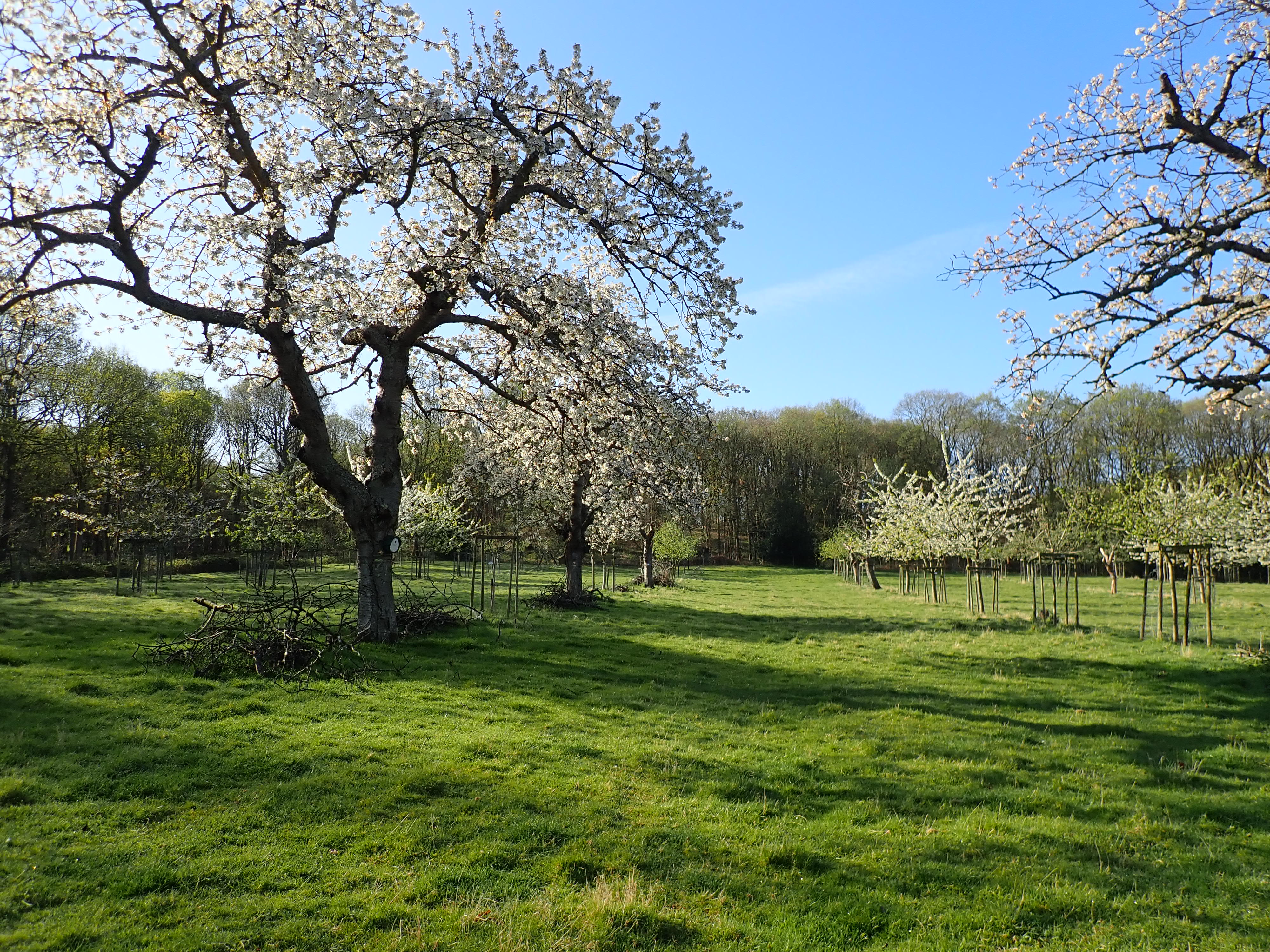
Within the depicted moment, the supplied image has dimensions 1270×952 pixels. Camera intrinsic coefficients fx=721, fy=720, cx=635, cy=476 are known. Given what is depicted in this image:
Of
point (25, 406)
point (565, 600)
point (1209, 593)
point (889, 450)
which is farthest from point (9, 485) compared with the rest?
point (889, 450)

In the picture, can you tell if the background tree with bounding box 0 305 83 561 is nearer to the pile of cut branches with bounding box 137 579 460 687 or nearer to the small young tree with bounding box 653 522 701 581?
the pile of cut branches with bounding box 137 579 460 687

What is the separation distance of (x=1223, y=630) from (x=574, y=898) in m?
22.7

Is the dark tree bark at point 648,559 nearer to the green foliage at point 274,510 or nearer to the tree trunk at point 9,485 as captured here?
the green foliage at point 274,510

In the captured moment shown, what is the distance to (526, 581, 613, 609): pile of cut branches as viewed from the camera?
2236cm

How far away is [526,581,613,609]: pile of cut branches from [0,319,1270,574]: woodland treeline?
2.17m

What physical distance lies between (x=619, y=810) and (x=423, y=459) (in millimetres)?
49455

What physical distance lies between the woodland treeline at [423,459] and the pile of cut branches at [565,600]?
2173mm

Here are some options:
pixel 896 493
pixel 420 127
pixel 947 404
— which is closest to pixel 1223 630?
pixel 896 493

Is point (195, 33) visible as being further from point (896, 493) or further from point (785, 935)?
point (896, 493)

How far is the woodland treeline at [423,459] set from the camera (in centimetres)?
2600

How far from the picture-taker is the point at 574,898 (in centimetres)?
495

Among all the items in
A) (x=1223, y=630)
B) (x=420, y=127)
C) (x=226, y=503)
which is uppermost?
(x=420, y=127)

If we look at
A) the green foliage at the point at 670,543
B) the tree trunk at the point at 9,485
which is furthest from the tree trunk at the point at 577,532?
the tree trunk at the point at 9,485

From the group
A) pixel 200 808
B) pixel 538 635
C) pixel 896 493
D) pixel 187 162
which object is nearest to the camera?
pixel 200 808
